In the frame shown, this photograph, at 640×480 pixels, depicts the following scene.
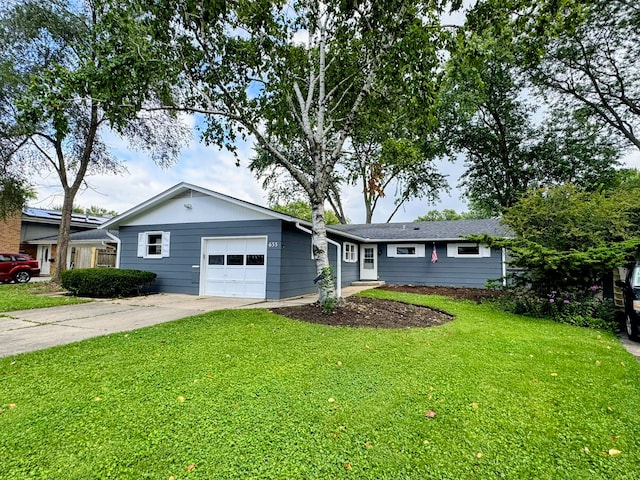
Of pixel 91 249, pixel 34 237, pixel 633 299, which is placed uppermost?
pixel 34 237

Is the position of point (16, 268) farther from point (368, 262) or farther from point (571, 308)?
point (571, 308)

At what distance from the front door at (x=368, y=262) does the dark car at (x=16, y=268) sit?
15.8 m

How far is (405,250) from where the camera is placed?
1542 cm

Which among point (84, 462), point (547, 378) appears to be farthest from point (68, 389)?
point (547, 378)

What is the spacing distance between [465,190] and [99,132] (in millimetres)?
19381

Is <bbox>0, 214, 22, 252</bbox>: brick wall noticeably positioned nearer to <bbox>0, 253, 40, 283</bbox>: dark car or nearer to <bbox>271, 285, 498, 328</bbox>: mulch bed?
<bbox>0, 253, 40, 283</bbox>: dark car

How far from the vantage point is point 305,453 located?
2.25 meters

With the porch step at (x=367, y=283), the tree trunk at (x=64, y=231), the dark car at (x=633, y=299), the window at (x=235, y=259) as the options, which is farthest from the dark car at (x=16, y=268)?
the dark car at (x=633, y=299)

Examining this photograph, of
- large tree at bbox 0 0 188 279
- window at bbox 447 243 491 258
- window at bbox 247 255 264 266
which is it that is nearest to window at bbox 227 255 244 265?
window at bbox 247 255 264 266

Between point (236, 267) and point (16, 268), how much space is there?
11820mm

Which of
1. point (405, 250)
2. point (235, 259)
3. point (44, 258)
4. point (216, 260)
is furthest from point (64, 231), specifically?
point (405, 250)

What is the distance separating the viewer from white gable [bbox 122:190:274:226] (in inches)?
408

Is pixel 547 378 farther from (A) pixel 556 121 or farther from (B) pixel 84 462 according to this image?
(A) pixel 556 121

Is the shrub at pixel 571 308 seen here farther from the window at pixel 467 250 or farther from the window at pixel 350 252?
the window at pixel 350 252
